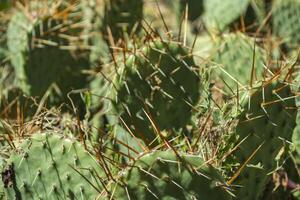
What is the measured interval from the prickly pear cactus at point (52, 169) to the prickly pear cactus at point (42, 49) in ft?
4.18

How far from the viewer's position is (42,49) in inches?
150

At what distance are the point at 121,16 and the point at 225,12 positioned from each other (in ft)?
2.03

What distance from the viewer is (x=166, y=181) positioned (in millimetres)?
2182

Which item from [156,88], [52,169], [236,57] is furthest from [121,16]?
[52,169]

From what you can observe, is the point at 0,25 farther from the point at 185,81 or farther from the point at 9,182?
the point at 9,182

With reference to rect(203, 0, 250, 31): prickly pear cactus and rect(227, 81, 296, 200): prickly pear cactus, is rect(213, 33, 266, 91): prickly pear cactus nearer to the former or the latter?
rect(227, 81, 296, 200): prickly pear cactus

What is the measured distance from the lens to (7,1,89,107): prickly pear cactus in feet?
12.3

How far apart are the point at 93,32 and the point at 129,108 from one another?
1.17 m

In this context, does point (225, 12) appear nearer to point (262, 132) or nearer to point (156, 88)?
point (156, 88)

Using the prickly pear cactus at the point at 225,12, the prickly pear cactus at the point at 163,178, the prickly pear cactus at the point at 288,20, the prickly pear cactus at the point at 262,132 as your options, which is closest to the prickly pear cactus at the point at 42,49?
the prickly pear cactus at the point at 225,12

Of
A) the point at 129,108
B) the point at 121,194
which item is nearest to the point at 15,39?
the point at 129,108

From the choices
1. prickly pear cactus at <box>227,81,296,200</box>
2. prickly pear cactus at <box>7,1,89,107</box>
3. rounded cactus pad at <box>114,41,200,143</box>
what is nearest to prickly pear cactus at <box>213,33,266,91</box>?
rounded cactus pad at <box>114,41,200,143</box>

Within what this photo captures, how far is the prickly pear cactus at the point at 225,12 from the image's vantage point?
4.21 metres

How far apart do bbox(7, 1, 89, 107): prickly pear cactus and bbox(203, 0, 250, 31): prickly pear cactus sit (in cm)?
81
